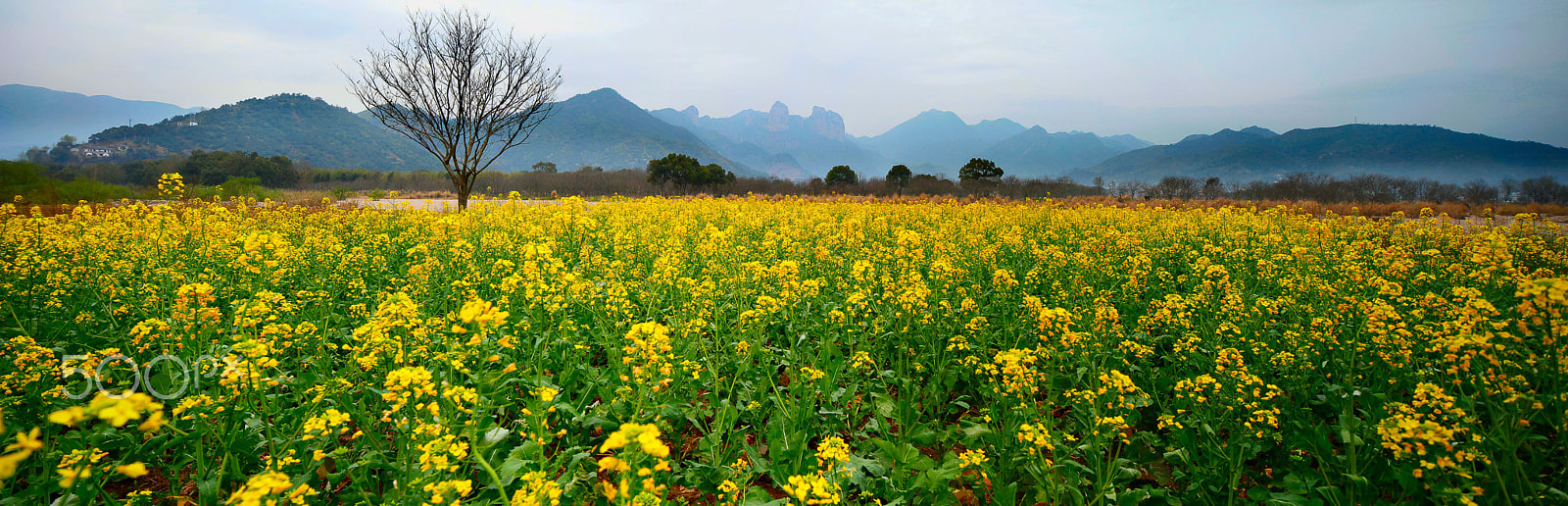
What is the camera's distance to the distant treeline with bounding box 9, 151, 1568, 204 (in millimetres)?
31506

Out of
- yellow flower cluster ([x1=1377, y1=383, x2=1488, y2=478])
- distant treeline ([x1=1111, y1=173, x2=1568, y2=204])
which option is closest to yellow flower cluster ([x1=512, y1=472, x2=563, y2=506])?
yellow flower cluster ([x1=1377, y1=383, x2=1488, y2=478])

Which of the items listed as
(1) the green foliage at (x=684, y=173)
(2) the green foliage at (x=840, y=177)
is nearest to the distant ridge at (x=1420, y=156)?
(2) the green foliage at (x=840, y=177)

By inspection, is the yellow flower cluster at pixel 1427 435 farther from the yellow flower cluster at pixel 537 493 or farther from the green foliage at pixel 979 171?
the green foliage at pixel 979 171

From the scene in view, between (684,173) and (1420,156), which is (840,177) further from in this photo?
(1420,156)

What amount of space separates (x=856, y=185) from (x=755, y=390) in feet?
126

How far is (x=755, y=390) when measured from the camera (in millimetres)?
3713

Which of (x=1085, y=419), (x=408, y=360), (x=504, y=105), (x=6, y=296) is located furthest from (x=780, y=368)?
(x=504, y=105)

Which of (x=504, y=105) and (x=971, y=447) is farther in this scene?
(x=504, y=105)

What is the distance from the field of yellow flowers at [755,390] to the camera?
2312mm

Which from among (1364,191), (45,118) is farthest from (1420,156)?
(45,118)

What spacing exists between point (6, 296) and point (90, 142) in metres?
129

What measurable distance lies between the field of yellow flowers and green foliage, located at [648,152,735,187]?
1540 inches

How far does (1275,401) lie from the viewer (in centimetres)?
348

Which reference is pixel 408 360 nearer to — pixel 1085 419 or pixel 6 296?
pixel 1085 419
